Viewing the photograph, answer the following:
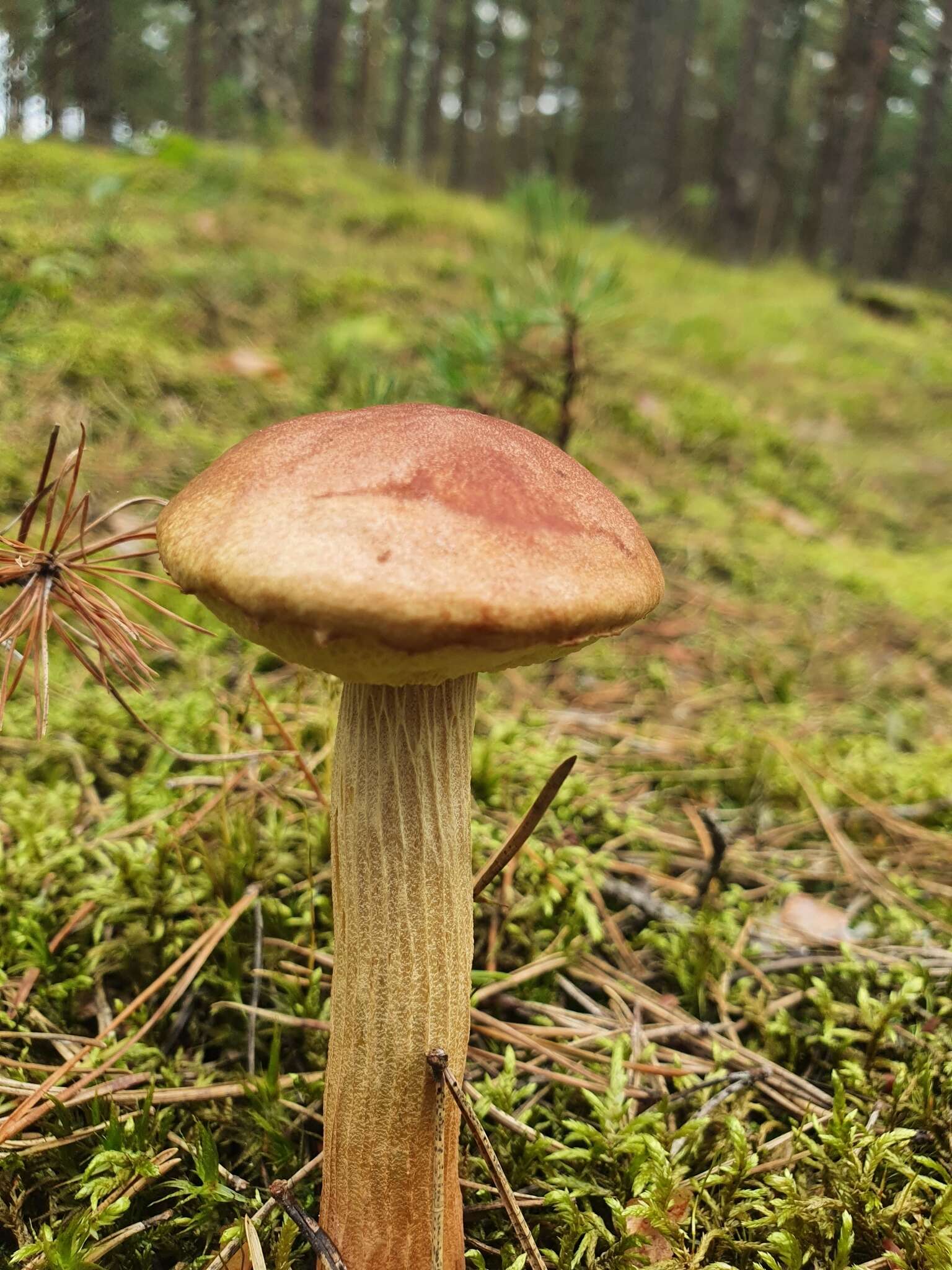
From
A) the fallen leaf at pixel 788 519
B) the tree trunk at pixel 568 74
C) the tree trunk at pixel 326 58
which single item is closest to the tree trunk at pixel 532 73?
the tree trunk at pixel 568 74

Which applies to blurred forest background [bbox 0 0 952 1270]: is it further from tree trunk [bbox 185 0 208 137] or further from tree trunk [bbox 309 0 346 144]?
tree trunk [bbox 309 0 346 144]

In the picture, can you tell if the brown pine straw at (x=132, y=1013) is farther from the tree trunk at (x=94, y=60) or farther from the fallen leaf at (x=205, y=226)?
the fallen leaf at (x=205, y=226)

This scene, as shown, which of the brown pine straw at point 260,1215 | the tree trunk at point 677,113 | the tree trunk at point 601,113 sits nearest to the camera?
the brown pine straw at point 260,1215

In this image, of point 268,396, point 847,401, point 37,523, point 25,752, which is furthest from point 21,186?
point 847,401

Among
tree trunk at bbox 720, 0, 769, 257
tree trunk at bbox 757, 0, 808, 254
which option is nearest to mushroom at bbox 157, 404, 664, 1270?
tree trunk at bbox 720, 0, 769, 257

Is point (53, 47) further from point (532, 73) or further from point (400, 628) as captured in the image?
point (532, 73)

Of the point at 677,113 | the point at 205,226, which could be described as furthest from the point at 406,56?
the point at 205,226
